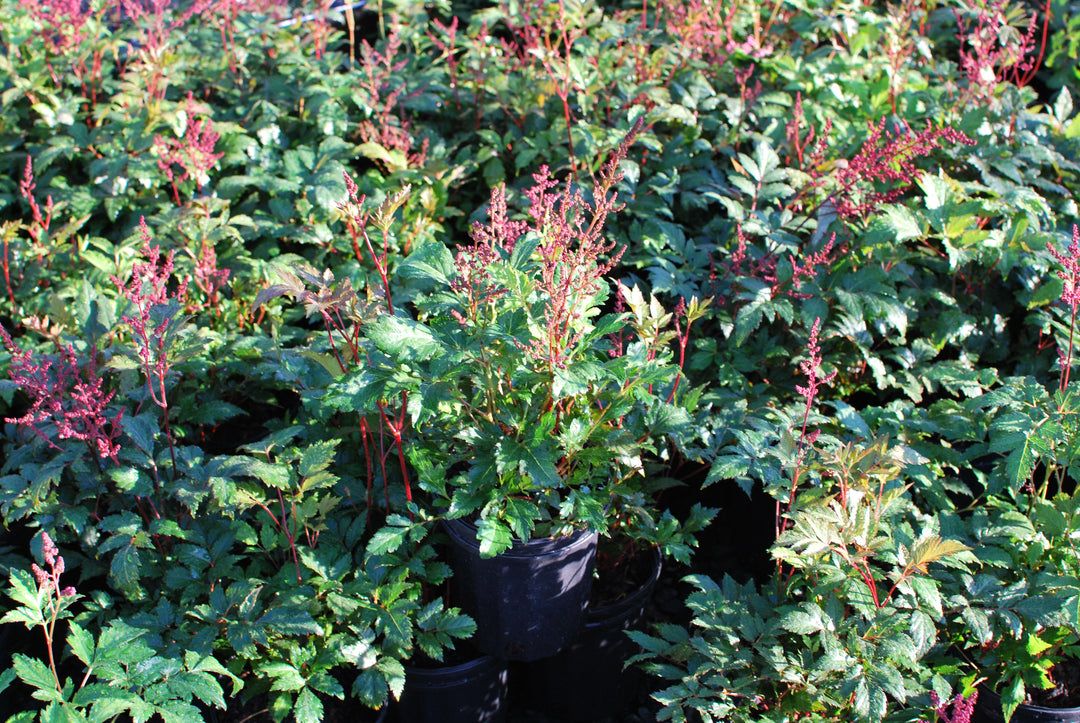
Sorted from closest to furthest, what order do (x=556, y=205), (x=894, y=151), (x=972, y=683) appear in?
1. (x=972, y=683)
2. (x=894, y=151)
3. (x=556, y=205)

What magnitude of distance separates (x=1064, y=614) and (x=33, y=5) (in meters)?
4.36

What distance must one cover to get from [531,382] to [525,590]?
59 centimetres

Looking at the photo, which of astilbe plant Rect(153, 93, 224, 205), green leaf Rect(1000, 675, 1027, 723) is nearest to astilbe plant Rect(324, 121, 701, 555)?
green leaf Rect(1000, 675, 1027, 723)

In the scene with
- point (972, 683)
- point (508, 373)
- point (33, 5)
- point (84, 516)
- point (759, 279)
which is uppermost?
point (33, 5)

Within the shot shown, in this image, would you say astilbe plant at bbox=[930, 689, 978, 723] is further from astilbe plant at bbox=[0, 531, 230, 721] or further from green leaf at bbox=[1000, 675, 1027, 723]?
astilbe plant at bbox=[0, 531, 230, 721]

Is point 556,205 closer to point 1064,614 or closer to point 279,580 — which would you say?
point 279,580

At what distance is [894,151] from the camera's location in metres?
2.88

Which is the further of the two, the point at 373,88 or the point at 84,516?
the point at 373,88

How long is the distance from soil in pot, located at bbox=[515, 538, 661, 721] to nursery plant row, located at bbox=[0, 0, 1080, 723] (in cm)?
1

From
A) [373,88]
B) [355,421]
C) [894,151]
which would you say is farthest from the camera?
[373,88]

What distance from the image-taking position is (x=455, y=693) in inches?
93.0

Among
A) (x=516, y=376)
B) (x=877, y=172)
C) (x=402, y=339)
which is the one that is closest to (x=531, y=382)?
(x=516, y=376)

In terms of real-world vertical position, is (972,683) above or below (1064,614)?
below

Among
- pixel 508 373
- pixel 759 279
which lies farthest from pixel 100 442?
pixel 759 279
